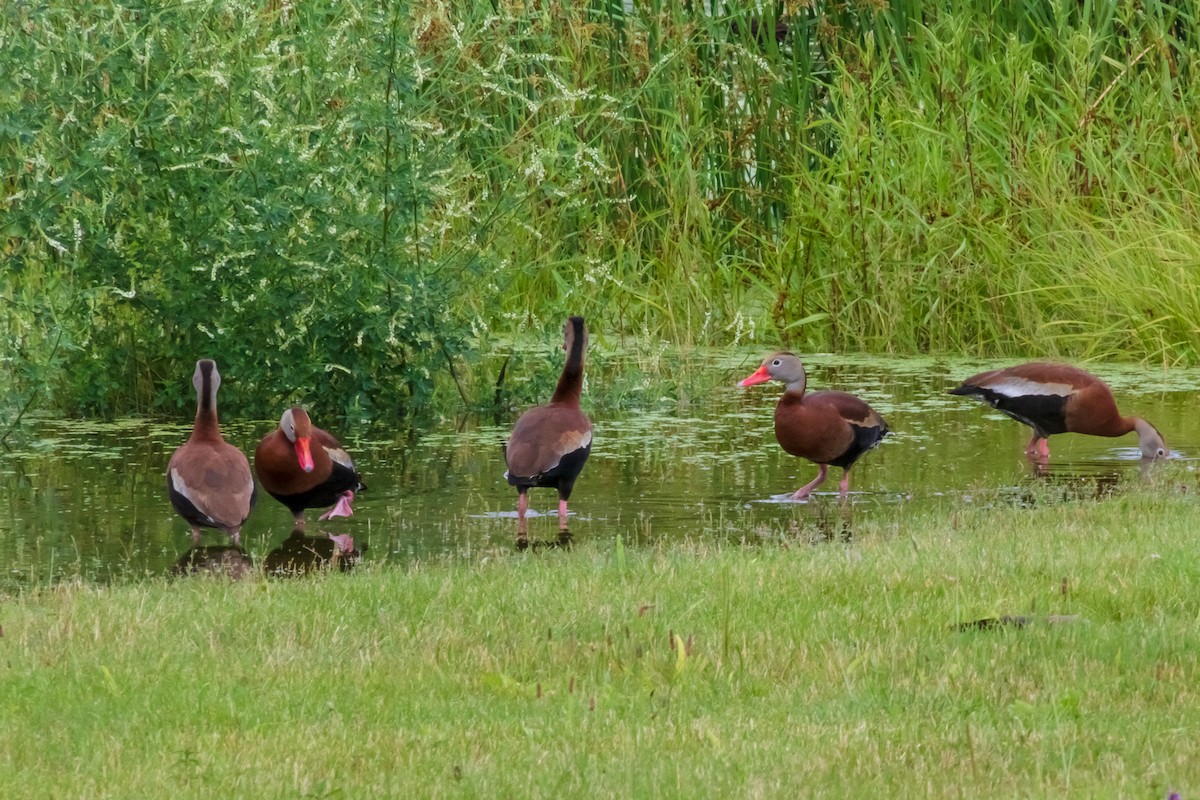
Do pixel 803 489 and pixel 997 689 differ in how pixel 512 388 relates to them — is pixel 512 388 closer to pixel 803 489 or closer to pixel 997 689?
pixel 803 489

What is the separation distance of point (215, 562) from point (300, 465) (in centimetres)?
78

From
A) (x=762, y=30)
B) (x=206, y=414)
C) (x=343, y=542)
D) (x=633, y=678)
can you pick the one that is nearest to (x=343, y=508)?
(x=343, y=542)

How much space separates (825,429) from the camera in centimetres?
966

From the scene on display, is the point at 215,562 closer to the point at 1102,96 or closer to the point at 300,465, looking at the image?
the point at 300,465

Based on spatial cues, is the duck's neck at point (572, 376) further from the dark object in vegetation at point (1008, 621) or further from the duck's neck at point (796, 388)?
the dark object in vegetation at point (1008, 621)

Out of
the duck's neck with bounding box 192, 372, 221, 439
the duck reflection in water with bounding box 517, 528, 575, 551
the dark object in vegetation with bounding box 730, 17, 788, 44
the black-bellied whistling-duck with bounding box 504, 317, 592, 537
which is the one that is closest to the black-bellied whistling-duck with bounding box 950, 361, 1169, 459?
the black-bellied whistling-duck with bounding box 504, 317, 592, 537

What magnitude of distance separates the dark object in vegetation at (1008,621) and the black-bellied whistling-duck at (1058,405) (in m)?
4.89

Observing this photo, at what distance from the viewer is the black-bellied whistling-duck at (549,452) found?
343 inches

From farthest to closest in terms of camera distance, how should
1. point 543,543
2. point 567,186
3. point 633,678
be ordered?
point 567,186
point 543,543
point 633,678

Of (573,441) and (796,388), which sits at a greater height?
(796,388)

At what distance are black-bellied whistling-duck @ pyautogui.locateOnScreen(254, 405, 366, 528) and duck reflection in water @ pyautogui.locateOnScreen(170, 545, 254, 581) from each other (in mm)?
462

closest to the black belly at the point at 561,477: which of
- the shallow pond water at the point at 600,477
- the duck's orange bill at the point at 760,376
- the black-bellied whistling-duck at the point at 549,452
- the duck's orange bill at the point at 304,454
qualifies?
the black-bellied whistling-duck at the point at 549,452

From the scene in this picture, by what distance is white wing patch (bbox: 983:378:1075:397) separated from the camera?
10.7 m

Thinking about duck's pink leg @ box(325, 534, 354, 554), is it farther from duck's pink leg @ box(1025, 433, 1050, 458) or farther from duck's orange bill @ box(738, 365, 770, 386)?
duck's pink leg @ box(1025, 433, 1050, 458)
